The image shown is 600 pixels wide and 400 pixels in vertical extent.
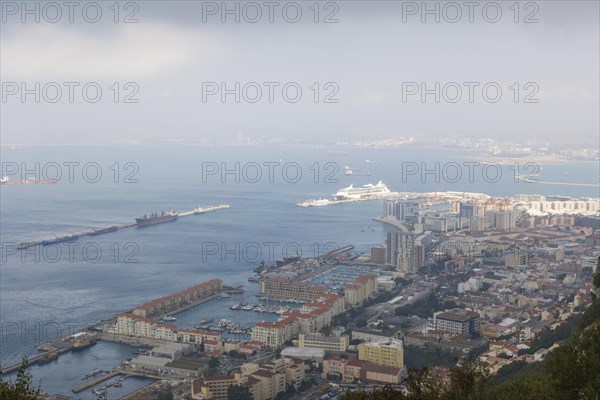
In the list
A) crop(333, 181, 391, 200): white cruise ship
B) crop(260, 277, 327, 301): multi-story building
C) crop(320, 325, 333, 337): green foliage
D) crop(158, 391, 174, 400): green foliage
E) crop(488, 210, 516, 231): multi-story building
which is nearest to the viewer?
crop(158, 391, 174, 400): green foliage

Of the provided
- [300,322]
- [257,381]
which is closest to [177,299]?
[300,322]

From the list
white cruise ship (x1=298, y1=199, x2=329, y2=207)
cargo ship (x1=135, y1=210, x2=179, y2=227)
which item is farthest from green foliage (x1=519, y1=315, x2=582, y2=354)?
white cruise ship (x1=298, y1=199, x2=329, y2=207)

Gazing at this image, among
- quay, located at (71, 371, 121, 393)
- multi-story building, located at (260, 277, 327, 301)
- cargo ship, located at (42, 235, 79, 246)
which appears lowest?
quay, located at (71, 371, 121, 393)

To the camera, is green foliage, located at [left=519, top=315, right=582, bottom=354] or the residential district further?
the residential district

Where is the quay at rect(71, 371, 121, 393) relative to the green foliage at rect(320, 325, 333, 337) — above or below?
below

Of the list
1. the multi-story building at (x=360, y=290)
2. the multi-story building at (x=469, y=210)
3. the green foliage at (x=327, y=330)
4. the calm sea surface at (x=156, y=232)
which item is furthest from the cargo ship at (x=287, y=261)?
the multi-story building at (x=469, y=210)

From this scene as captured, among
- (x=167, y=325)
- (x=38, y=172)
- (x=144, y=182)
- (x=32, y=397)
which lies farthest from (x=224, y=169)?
(x=32, y=397)

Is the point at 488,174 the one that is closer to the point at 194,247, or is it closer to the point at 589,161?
the point at 589,161

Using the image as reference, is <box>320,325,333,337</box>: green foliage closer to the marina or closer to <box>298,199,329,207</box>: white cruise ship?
the marina
